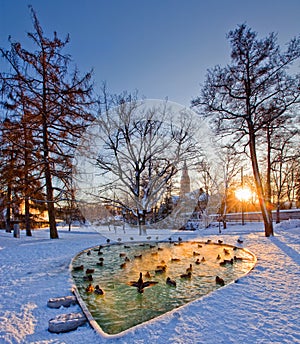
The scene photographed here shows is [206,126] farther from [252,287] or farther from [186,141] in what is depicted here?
[252,287]

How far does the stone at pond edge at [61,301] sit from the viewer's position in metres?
3.23

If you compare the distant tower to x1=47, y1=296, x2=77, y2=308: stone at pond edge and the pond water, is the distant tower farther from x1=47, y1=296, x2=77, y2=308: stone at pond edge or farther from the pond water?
x1=47, y1=296, x2=77, y2=308: stone at pond edge

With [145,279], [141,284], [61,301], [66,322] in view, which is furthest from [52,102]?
[66,322]

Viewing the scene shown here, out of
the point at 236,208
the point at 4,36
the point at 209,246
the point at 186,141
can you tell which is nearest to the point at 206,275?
the point at 209,246

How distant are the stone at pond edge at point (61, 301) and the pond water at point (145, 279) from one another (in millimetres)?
294

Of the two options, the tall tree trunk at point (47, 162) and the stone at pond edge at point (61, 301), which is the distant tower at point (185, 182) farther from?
the stone at pond edge at point (61, 301)

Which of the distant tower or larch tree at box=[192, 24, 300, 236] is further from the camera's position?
the distant tower

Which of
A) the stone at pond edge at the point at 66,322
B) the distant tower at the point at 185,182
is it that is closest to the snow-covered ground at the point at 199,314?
the stone at pond edge at the point at 66,322

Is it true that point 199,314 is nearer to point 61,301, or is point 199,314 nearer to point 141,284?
point 141,284

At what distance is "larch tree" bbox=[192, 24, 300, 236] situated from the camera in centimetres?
932

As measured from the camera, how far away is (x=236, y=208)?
33.8 metres

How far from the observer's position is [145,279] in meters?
4.77

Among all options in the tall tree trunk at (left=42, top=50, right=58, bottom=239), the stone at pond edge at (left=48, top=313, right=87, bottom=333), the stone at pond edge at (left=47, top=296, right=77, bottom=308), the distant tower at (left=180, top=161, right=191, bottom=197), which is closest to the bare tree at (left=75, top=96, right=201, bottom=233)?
the distant tower at (left=180, top=161, right=191, bottom=197)

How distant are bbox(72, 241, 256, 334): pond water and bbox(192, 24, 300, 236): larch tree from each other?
4.98 metres
